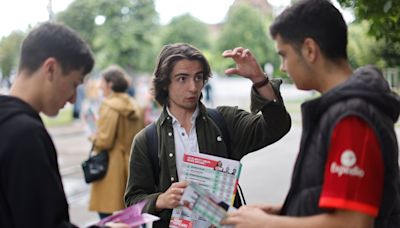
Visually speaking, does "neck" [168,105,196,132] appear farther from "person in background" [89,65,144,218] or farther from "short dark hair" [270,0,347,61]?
"person in background" [89,65,144,218]

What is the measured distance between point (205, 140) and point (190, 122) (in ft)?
0.48

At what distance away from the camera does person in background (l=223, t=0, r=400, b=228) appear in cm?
141

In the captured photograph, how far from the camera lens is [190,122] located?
261 cm

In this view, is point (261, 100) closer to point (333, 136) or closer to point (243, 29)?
point (333, 136)

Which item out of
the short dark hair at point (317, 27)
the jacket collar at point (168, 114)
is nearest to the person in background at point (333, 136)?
the short dark hair at point (317, 27)

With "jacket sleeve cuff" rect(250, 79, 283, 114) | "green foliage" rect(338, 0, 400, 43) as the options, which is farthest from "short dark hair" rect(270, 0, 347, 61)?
"green foliage" rect(338, 0, 400, 43)

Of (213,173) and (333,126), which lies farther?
(213,173)

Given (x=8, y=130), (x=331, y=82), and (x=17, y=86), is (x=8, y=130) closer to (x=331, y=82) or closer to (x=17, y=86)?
(x=17, y=86)

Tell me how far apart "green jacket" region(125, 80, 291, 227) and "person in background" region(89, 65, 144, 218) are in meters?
2.61

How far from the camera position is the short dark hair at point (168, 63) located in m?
2.60

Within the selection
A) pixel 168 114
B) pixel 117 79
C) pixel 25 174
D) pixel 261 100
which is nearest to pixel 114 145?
pixel 117 79

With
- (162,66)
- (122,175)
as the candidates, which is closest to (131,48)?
Answer: (122,175)

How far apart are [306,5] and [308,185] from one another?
0.61 m

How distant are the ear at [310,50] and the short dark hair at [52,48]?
85 centimetres
